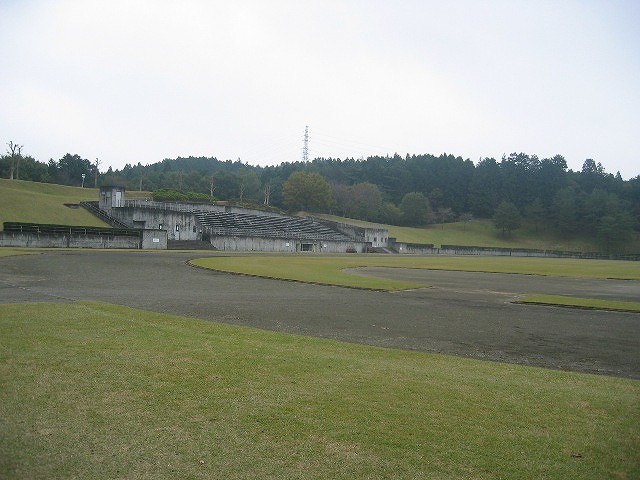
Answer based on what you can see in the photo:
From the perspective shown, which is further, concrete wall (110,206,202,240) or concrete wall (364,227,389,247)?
concrete wall (364,227,389,247)

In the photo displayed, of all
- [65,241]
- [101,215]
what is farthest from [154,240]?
[101,215]

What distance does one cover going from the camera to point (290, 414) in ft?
19.2

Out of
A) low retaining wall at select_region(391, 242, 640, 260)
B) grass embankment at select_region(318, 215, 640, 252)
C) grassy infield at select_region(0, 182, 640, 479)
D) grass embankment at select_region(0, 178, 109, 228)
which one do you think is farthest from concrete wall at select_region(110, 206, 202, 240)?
grassy infield at select_region(0, 182, 640, 479)

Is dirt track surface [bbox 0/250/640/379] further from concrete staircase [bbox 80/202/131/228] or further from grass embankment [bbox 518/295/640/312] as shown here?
Result: concrete staircase [bbox 80/202/131/228]

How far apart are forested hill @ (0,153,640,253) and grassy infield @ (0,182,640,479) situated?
309 ft

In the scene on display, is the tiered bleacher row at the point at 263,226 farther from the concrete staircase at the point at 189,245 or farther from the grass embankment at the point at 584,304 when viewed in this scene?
the grass embankment at the point at 584,304

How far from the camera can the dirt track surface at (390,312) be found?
11.0m

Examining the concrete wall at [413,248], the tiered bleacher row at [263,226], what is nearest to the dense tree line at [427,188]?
the tiered bleacher row at [263,226]

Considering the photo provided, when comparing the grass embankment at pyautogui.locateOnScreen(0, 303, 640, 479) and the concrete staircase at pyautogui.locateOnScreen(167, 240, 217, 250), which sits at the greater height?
the concrete staircase at pyautogui.locateOnScreen(167, 240, 217, 250)


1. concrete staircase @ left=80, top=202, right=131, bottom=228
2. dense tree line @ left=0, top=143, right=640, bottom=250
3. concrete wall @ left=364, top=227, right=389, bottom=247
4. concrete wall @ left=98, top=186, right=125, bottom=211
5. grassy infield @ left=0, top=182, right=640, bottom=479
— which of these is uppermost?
dense tree line @ left=0, top=143, right=640, bottom=250

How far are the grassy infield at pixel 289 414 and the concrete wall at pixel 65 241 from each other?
135ft

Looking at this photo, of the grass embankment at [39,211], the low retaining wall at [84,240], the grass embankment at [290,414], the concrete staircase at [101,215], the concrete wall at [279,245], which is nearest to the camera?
the grass embankment at [290,414]

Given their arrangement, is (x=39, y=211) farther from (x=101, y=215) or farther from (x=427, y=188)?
(x=427, y=188)

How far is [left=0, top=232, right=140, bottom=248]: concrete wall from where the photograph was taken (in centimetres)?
4450
